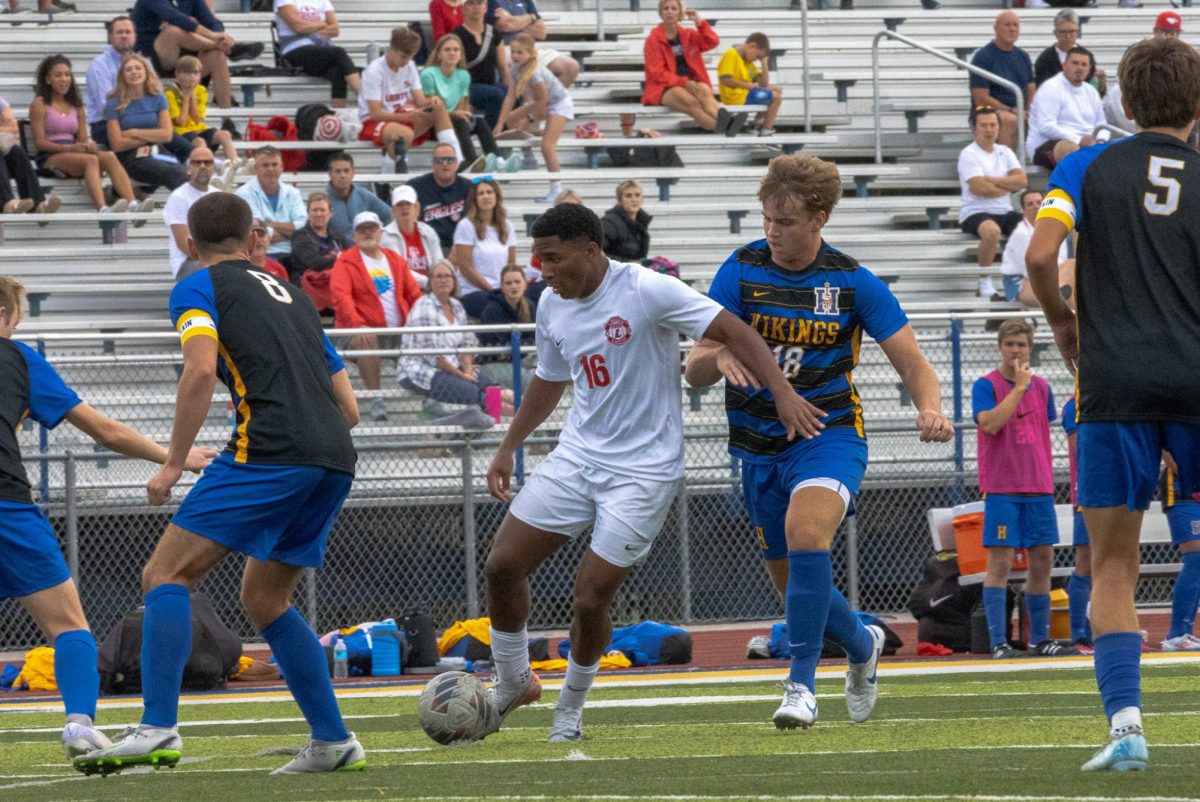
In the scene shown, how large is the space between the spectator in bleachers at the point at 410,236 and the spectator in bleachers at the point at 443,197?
709 millimetres

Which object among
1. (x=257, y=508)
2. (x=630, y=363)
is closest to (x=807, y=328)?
(x=630, y=363)

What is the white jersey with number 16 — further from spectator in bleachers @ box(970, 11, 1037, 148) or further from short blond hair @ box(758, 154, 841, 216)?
spectator in bleachers @ box(970, 11, 1037, 148)

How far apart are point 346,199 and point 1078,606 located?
7331mm

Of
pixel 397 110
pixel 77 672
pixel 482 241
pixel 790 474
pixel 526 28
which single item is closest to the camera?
pixel 77 672

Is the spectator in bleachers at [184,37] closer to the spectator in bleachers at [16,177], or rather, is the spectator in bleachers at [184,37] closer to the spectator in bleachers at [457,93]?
the spectator in bleachers at [16,177]

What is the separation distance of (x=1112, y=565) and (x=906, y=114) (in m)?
16.5

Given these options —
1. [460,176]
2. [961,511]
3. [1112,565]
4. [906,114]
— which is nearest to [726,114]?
[906,114]

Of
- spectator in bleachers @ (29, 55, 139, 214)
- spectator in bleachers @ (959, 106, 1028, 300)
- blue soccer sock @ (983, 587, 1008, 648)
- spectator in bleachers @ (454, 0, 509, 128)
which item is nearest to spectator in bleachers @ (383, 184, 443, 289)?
spectator in bleachers @ (29, 55, 139, 214)

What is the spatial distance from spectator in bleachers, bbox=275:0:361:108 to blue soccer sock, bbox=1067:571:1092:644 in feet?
30.9

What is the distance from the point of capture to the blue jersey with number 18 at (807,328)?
23.2 ft

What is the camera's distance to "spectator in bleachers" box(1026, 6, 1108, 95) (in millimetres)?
20047

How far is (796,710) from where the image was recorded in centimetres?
675

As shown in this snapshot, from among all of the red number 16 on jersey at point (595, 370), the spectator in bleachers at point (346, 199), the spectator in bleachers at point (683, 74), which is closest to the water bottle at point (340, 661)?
the spectator in bleachers at point (346, 199)

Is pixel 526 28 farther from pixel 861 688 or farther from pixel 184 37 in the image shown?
pixel 861 688
